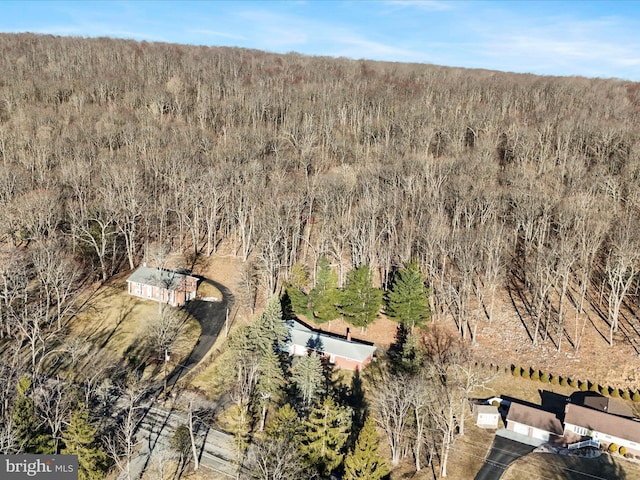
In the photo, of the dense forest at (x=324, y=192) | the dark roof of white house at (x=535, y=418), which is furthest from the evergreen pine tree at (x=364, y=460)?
the dense forest at (x=324, y=192)

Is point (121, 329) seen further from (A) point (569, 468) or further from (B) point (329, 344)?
(A) point (569, 468)

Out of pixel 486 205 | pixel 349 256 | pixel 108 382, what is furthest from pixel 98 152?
pixel 486 205

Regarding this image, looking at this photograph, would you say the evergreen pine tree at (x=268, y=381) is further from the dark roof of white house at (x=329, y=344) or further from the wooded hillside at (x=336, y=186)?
the wooded hillside at (x=336, y=186)

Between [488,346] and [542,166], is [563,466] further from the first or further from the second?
[542,166]

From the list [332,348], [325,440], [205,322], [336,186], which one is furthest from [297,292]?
[325,440]

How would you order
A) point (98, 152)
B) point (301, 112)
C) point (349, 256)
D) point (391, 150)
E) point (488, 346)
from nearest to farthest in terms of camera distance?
point (488, 346)
point (349, 256)
point (98, 152)
point (391, 150)
point (301, 112)

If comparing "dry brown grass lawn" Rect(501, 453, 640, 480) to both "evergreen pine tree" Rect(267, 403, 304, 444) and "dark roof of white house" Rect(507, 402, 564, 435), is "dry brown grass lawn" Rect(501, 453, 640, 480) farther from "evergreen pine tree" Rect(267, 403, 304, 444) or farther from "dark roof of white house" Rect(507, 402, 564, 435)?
"evergreen pine tree" Rect(267, 403, 304, 444)

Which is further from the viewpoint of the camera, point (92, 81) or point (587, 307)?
point (92, 81)
